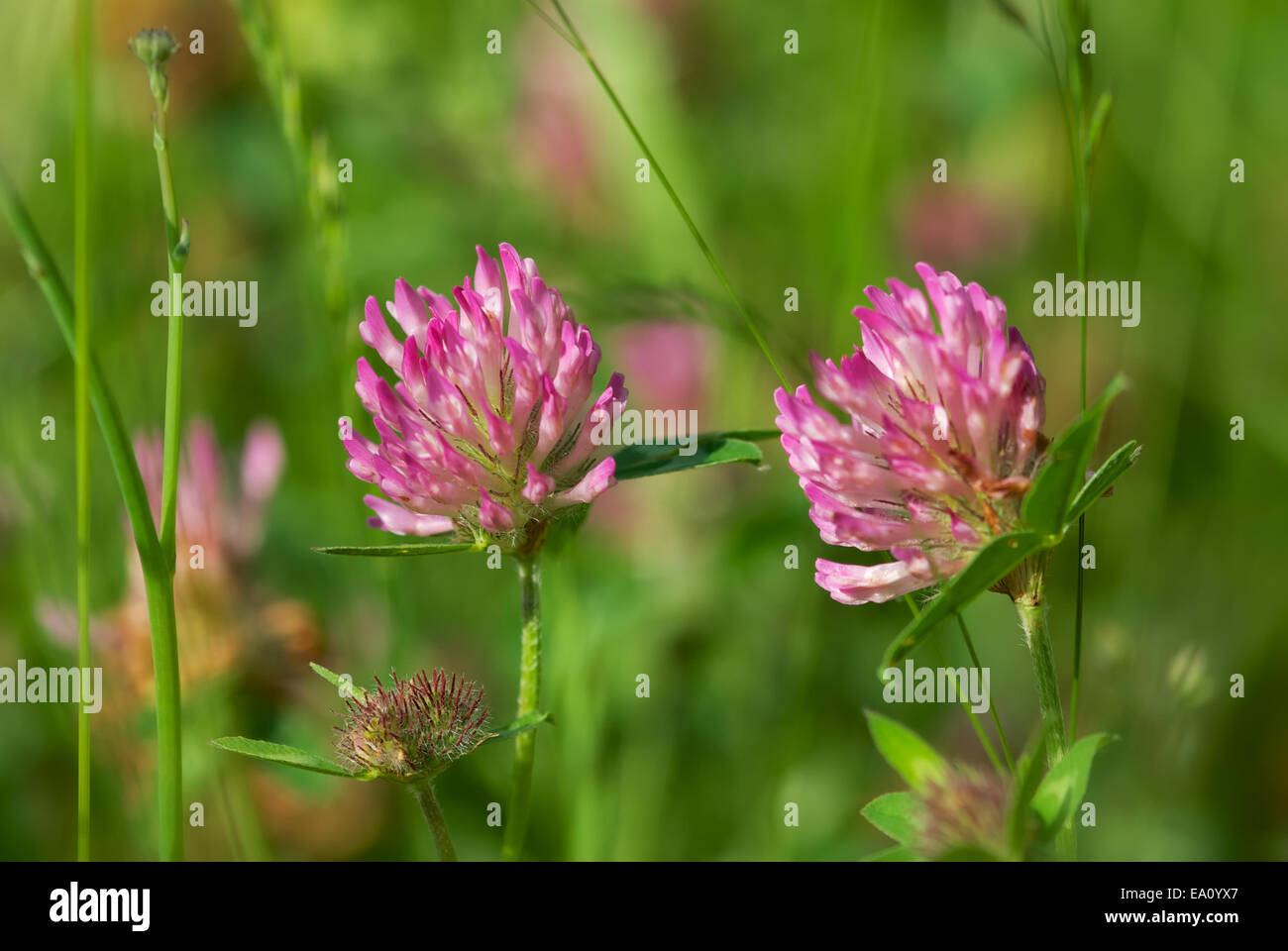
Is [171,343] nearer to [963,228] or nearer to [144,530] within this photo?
[144,530]

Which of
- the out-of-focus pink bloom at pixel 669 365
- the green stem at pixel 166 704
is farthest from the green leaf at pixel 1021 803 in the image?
the out-of-focus pink bloom at pixel 669 365

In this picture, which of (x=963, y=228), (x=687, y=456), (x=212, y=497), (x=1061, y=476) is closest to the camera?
(x=1061, y=476)

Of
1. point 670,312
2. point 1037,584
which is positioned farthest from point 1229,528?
point 1037,584

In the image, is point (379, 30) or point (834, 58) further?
point (834, 58)

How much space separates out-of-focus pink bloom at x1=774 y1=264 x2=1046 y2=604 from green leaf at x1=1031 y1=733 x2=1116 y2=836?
8.4 inches

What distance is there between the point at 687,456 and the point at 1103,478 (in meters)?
0.50

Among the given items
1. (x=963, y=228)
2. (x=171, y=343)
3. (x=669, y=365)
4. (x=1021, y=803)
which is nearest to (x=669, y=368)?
(x=669, y=365)

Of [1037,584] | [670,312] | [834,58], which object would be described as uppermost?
[834,58]

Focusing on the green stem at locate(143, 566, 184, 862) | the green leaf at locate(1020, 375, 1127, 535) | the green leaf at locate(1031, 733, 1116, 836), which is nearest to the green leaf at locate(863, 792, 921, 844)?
the green leaf at locate(1031, 733, 1116, 836)

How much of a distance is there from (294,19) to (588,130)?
3.16 feet

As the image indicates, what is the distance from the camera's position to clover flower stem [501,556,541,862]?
57.7 inches

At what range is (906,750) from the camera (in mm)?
1338
